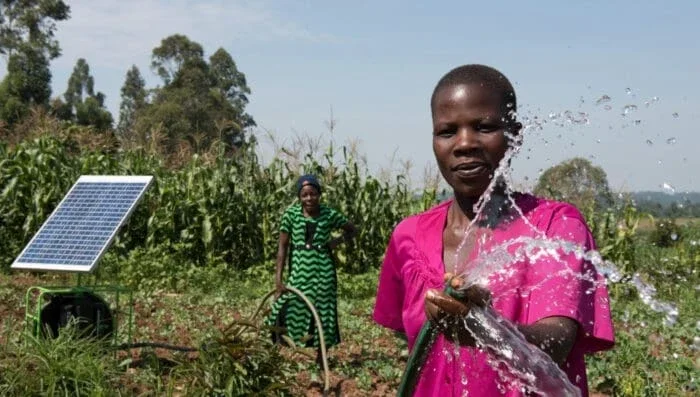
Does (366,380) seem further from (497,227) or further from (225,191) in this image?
(225,191)

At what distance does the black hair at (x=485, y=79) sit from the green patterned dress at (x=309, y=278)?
13.6ft

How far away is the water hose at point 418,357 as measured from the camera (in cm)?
167

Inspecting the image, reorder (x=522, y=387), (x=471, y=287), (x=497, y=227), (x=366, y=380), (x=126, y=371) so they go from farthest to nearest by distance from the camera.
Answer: (x=366, y=380) → (x=126, y=371) → (x=497, y=227) → (x=522, y=387) → (x=471, y=287)

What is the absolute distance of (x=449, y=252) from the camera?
1.89 metres

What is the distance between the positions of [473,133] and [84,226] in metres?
3.63

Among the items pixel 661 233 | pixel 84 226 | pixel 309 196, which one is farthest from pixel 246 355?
pixel 661 233

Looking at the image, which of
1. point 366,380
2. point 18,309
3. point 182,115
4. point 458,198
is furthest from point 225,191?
point 182,115

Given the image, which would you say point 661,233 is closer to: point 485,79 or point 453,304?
point 485,79

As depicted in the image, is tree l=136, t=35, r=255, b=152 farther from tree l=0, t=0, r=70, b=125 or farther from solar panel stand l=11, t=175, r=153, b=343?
solar panel stand l=11, t=175, r=153, b=343

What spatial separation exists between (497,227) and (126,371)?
3082 mm

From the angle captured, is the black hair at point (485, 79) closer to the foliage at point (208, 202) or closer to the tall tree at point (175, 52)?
the foliage at point (208, 202)

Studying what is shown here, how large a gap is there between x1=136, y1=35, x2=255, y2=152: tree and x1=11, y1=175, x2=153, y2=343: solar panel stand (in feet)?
88.9

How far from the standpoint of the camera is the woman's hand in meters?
1.44

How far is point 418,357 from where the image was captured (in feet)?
5.63
